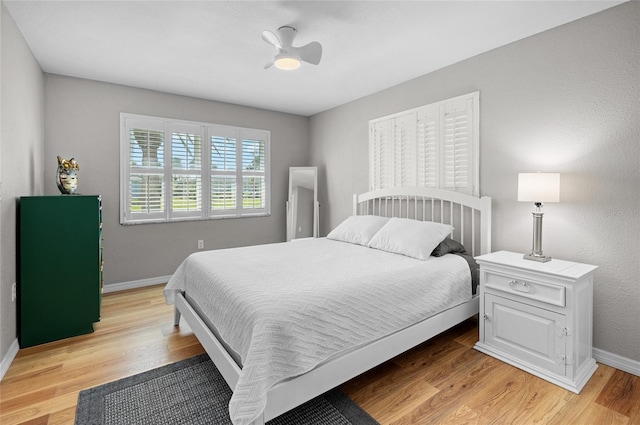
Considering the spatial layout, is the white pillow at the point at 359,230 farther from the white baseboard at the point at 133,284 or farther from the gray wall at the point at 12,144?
the gray wall at the point at 12,144

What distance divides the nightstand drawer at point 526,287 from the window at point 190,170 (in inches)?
139

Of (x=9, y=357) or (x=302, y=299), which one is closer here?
(x=302, y=299)

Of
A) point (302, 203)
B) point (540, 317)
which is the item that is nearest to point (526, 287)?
point (540, 317)

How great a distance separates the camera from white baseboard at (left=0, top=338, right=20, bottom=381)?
2203 mm

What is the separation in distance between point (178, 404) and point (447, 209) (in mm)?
2894

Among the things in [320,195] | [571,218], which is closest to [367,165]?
[320,195]

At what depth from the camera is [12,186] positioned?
2.46 meters

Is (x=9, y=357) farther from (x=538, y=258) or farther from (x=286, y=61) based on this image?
(x=538, y=258)

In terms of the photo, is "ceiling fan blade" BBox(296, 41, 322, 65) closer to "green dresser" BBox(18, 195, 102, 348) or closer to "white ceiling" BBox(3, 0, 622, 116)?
"white ceiling" BBox(3, 0, 622, 116)

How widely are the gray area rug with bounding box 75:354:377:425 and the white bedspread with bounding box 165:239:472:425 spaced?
364 millimetres

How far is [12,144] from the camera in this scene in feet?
8.01

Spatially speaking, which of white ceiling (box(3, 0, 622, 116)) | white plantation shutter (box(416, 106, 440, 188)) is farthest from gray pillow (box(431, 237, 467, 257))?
white ceiling (box(3, 0, 622, 116))

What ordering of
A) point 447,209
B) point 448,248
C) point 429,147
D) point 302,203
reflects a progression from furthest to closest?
point 302,203, point 429,147, point 447,209, point 448,248

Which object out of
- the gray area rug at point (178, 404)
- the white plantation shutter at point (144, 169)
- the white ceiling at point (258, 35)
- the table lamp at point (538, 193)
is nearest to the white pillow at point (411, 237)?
the table lamp at point (538, 193)
